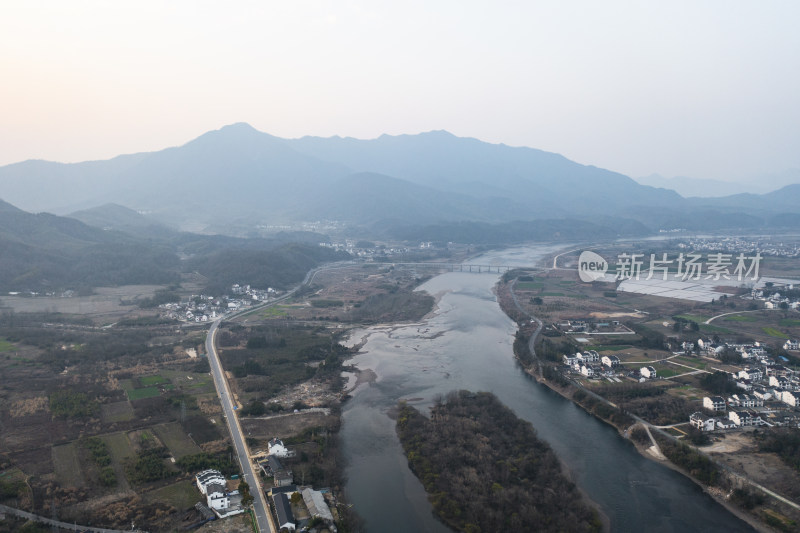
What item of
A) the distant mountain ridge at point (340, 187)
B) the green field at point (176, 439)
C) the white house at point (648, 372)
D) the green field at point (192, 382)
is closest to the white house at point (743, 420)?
the white house at point (648, 372)

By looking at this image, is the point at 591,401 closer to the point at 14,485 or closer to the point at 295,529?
the point at 295,529

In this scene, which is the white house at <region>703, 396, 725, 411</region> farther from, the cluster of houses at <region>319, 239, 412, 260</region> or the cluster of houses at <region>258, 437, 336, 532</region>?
the cluster of houses at <region>319, 239, 412, 260</region>

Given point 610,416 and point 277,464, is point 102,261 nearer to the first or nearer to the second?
point 277,464

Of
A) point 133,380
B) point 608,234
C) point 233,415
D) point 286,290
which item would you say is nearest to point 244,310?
point 286,290

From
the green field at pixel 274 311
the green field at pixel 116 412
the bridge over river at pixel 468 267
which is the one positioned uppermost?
the bridge over river at pixel 468 267

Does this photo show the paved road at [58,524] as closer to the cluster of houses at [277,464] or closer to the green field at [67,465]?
the green field at [67,465]

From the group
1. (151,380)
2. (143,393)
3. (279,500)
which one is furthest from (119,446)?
(279,500)
